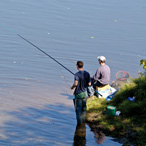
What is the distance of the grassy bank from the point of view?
29.8 feet

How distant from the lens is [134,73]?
15570mm

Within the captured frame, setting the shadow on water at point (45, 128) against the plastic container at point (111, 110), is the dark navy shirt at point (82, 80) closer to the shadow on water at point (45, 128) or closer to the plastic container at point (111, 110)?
the plastic container at point (111, 110)

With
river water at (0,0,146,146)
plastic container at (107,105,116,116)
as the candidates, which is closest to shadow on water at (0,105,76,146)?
river water at (0,0,146,146)

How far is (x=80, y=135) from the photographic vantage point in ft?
31.1

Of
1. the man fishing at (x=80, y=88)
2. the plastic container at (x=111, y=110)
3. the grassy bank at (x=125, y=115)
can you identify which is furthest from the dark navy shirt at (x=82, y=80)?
the grassy bank at (x=125, y=115)

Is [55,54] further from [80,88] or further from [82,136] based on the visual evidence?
[82,136]

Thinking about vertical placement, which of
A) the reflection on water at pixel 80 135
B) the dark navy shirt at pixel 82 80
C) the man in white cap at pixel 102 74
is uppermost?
the man in white cap at pixel 102 74

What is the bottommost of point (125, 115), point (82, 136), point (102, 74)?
point (82, 136)

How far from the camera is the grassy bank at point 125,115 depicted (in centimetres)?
907

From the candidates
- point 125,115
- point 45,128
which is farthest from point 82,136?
point 125,115

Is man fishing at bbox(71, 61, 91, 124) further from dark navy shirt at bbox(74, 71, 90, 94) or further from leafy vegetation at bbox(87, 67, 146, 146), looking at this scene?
leafy vegetation at bbox(87, 67, 146, 146)

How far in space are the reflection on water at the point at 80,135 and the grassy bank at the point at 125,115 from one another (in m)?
0.31

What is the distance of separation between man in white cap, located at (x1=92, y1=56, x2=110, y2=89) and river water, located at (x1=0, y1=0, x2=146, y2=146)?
1.20 meters

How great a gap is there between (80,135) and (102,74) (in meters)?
2.55
